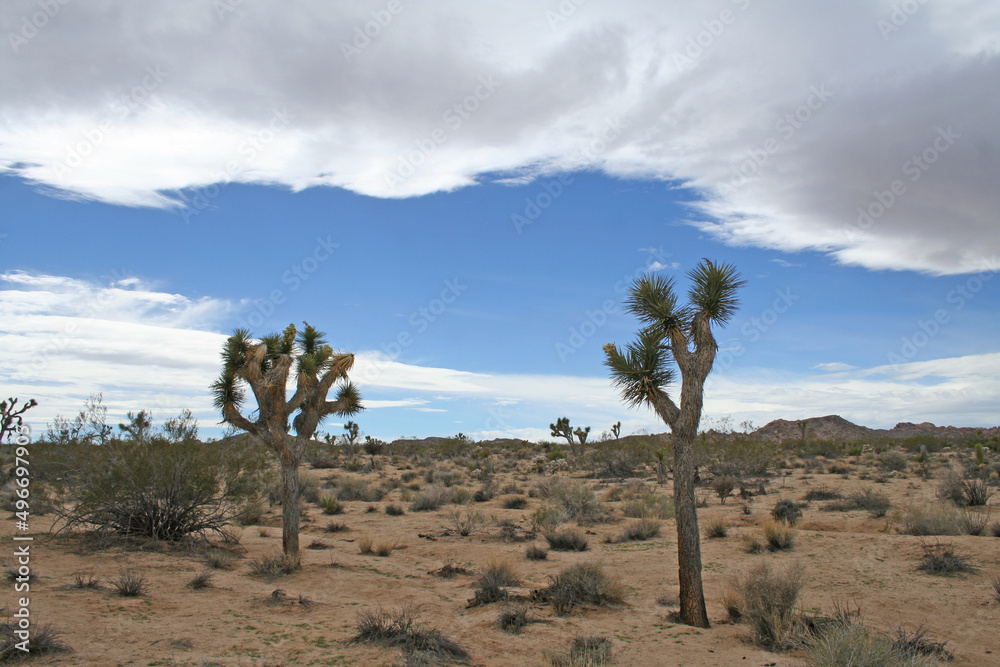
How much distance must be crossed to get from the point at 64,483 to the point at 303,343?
6.84 meters

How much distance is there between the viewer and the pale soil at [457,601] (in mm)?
8547

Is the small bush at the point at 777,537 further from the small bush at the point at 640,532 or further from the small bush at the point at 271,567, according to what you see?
the small bush at the point at 271,567

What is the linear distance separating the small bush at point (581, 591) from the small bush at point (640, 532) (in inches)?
241

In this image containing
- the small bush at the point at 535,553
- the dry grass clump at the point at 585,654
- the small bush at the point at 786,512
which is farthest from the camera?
the small bush at the point at 786,512

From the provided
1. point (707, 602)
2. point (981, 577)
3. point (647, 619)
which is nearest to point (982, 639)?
point (981, 577)

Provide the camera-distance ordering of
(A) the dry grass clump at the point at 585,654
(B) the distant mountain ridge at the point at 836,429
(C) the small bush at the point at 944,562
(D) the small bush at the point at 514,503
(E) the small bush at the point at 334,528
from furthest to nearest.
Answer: (B) the distant mountain ridge at the point at 836,429 < (D) the small bush at the point at 514,503 < (E) the small bush at the point at 334,528 < (C) the small bush at the point at 944,562 < (A) the dry grass clump at the point at 585,654

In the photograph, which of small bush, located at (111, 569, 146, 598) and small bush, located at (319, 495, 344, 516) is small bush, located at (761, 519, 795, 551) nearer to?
small bush, located at (111, 569, 146, 598)

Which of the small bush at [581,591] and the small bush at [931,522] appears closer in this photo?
the small bush at [581,591]

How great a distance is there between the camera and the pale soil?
8.55 metres

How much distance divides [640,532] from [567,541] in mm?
2381

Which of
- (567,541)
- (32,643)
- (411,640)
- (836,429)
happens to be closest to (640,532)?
(567,541)

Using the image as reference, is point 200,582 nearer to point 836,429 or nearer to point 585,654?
point 585,654

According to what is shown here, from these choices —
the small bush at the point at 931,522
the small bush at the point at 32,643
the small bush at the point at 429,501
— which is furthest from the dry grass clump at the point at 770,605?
the small bush at the point at 429,501

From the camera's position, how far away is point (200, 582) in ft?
38.0
